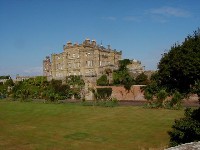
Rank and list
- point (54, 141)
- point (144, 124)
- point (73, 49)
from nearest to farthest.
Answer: point (54, 141) < point (144, 124) < point (73, 49)

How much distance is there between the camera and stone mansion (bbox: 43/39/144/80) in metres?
97.0

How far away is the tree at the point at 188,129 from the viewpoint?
55.3 ft

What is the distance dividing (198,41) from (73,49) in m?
77.1

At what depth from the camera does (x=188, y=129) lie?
1728 cm

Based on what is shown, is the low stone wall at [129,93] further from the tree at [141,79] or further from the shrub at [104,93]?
the tree at [141,79]

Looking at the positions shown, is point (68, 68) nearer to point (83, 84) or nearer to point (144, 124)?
point (83, 84)

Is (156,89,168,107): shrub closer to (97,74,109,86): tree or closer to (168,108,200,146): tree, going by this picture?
(168,108,200,146): tree

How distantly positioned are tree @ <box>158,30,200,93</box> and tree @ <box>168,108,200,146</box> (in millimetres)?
8725

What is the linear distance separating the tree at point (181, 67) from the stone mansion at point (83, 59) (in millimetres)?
63098

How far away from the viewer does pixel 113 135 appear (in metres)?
25.0

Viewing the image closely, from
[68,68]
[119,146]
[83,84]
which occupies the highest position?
[68,68]

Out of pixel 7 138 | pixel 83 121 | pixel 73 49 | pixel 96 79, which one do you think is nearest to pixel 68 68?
A: pixel 73 49

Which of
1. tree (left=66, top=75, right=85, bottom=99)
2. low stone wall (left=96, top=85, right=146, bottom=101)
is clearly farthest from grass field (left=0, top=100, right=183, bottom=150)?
tree (left=66, top=75, right=85, bottom=99)

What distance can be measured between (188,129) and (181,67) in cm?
1064
